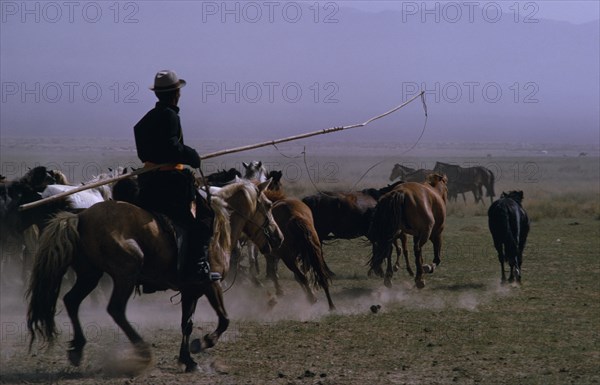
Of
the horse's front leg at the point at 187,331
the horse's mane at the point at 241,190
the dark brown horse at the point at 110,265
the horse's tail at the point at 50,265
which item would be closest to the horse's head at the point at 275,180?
the horse's mane at the point at 241,190

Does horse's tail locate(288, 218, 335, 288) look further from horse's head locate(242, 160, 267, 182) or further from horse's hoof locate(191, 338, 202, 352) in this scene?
horse's hoof locate(191, 338, 202, 352)

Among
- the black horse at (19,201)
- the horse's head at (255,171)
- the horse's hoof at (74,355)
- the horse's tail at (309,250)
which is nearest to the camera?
the horse's hoof at (74,355)

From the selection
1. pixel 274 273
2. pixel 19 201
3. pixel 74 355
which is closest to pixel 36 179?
pixel 19 201

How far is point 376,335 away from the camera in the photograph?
34.2 ft

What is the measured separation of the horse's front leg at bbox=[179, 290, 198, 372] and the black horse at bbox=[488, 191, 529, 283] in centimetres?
782

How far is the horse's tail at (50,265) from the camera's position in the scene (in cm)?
757

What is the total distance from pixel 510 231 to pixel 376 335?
5513 mm

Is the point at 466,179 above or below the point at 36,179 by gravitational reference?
below

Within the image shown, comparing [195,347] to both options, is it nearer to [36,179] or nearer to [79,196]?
[79,196]

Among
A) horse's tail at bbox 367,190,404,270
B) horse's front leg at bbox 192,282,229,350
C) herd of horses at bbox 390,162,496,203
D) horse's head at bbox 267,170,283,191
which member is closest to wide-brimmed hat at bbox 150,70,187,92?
horse's front leg at bbox 192,282,229,350

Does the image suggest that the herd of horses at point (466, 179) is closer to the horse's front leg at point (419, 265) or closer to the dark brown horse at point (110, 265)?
the horse's front leg at point (419, 265)

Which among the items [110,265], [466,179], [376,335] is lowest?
[466,179]

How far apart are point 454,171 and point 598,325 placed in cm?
2985

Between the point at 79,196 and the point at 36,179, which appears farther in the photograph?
the point at 36,179
